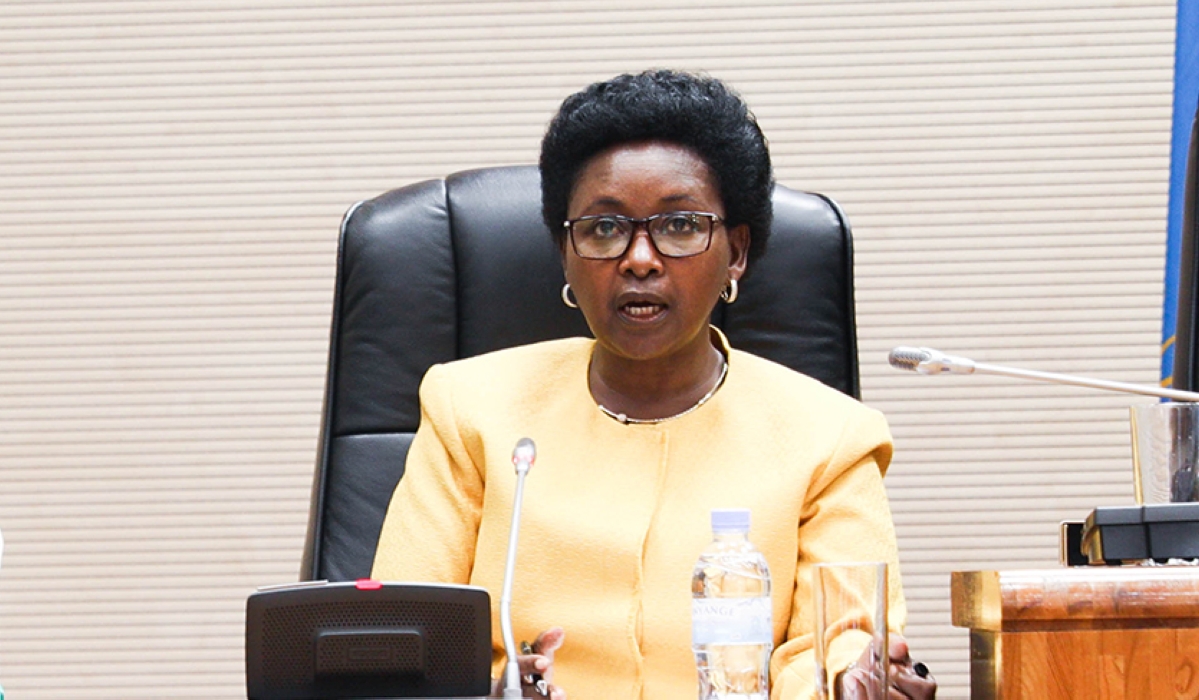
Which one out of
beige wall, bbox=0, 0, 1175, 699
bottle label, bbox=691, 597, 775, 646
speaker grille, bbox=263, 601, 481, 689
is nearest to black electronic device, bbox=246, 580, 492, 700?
speaker grille, bbox=263, 601, 481, 689

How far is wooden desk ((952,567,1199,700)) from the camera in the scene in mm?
921

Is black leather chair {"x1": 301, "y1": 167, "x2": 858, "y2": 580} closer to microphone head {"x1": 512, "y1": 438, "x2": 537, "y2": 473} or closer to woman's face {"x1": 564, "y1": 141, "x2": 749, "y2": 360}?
woman's face {"x1": 564, "y1": 141, "x2": 749, "y2": 360}

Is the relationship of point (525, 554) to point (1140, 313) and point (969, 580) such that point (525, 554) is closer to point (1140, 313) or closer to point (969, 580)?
point (969, 580)

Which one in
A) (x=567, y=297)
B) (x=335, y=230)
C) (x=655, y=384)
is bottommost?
(x=655, y=384)

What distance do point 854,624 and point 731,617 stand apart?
105 mm

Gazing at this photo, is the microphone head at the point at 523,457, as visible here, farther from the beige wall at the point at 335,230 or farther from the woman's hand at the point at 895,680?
the beige wall at the point at 335,230

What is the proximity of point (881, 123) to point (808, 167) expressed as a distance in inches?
5.7

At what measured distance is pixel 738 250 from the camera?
167cm

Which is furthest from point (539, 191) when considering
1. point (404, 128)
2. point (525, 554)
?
point (404, 128)

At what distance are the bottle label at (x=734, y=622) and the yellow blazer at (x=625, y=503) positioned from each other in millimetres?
402

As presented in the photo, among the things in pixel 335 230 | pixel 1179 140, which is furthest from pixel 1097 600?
pixel 335 230

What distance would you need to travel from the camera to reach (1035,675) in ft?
3.05

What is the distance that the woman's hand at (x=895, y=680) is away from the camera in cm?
97

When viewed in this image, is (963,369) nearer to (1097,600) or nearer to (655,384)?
(1097,600)
